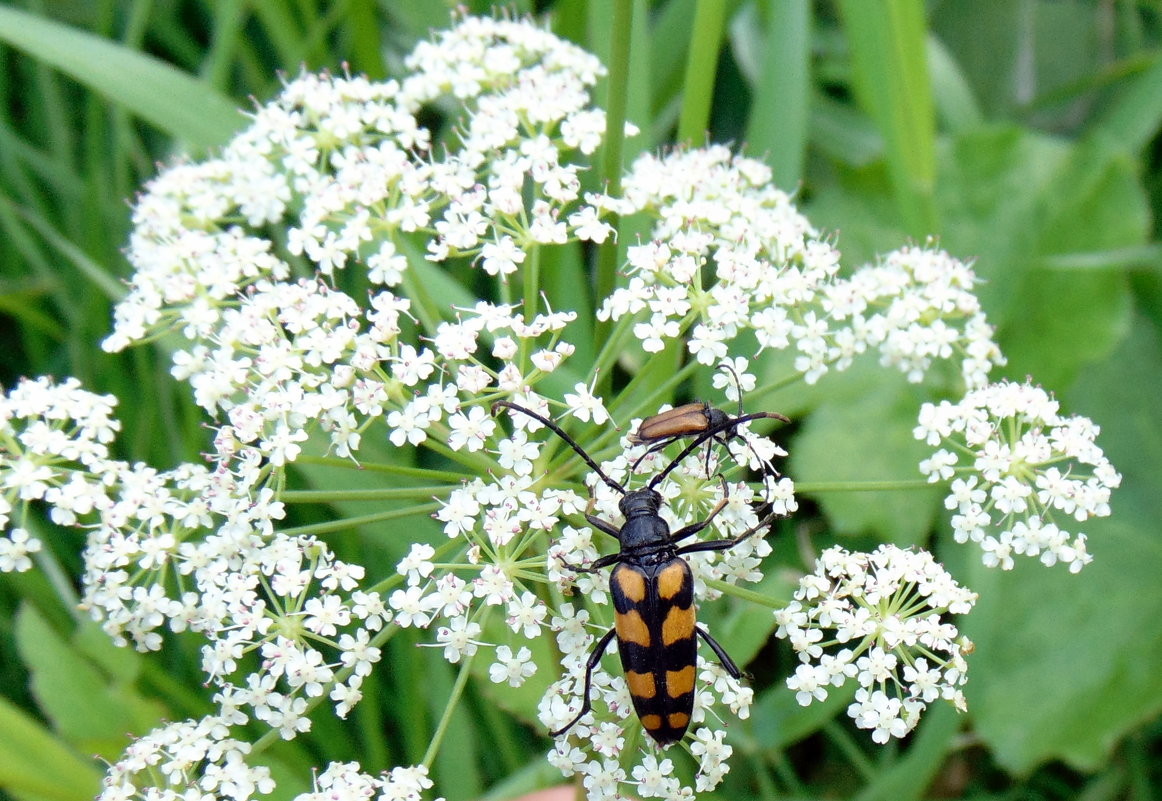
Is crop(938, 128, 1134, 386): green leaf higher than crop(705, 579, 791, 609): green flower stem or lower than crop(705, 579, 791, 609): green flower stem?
higher

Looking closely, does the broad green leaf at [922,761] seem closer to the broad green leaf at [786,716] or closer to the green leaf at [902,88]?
the broad green leaf at [786,716]

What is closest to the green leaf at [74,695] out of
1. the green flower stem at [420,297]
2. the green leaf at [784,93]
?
the green flower stem at [420,297]

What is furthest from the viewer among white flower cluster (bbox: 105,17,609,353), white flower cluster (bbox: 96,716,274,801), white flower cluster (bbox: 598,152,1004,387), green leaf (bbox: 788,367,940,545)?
green leaf (bbox: 788,367,940,545)

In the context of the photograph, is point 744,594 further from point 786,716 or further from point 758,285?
point 786,716

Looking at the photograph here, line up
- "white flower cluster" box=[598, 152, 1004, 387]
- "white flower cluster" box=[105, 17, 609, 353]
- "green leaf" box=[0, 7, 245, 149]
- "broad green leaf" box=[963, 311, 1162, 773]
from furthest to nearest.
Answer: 1. "broad green leaf" box=[963, 311, 1162, 773]
2. "green leaf" box=[0, 7, 245, 149]
3. "white flower cluster" box=[105, 17, 609, 353]
4. "white flower cluster" box=[598, 152, 1004, 387]

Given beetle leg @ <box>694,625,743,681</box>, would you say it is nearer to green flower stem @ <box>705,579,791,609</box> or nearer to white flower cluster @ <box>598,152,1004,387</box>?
green flower stem @ <box>705,579,791,609</box>

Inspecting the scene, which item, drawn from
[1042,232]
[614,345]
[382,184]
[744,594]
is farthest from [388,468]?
[1042,232]

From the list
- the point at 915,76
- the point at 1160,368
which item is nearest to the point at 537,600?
the point at 915,76

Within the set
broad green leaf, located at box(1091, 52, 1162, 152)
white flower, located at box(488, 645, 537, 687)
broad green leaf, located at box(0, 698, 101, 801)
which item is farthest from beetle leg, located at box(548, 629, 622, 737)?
broad green leaf, located at box(1091, 52, 1162, 152)
